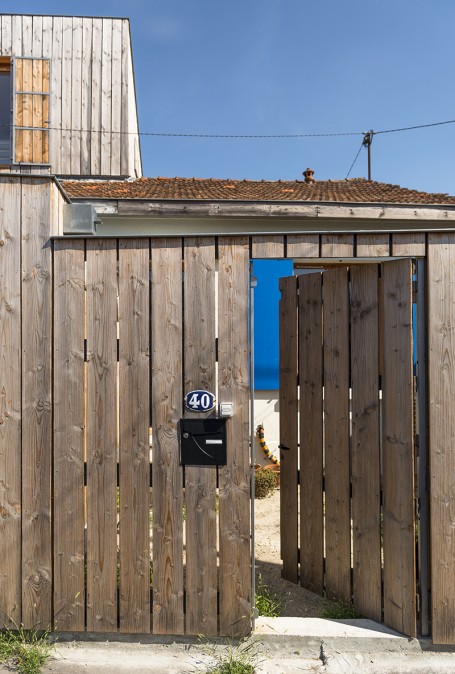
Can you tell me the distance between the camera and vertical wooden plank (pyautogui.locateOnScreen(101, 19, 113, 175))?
815cm

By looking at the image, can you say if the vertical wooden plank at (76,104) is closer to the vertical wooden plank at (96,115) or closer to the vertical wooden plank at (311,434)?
the vertical wooden plank at (96,115)

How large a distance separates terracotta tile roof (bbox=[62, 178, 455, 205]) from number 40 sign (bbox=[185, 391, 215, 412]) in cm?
394

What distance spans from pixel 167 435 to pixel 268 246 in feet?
4.31

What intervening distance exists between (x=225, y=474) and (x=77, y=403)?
1.01m

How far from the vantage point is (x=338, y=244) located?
2531 mm

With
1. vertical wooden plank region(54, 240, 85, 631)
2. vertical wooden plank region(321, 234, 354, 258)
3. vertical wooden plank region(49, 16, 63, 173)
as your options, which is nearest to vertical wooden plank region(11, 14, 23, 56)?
vertical wooden plank region(49, 16, 63, 173)

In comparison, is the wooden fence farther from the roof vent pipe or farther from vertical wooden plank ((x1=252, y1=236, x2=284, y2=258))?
the roof vent pipe

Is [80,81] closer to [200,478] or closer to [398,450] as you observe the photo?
[200,478]

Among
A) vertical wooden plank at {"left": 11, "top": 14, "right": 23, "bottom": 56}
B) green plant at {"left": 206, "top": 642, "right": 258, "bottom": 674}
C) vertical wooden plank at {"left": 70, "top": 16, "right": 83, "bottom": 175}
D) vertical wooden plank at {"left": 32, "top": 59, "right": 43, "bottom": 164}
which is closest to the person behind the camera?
green plant at {"left": 206, "top": 642, "right": 258, "bottom": 674}

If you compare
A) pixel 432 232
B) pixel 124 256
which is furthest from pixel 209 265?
pixel 432 232

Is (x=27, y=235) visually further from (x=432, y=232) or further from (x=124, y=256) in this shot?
(x=432, y=232)

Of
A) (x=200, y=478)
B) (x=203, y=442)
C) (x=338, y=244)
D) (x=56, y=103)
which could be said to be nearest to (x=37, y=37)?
(x=56, y=103)

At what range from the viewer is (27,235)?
2.60m

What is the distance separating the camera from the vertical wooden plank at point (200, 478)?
2488 mm
